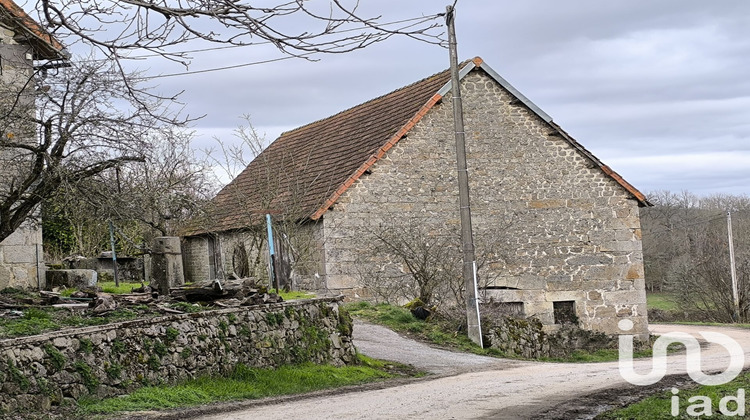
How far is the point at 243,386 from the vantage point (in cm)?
1216

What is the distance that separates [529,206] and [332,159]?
5.67 metres

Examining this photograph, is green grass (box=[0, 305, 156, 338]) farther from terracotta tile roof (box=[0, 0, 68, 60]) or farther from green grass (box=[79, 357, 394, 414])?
terracotta tile roof (box=[0, 0, 68, 60])

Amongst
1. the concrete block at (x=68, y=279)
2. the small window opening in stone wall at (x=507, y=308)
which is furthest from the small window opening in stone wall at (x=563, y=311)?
the concrete block at (x=68, y=279)

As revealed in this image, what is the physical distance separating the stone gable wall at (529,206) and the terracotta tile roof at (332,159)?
0.32m

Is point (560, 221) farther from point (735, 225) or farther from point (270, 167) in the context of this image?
point (735, 225)

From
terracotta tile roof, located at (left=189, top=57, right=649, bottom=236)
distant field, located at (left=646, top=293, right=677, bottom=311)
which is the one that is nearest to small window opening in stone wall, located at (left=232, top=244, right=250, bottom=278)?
terracotta tile roof, located at (left=189, top=57, right=649, bottom=236)

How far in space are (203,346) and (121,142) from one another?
2.88m

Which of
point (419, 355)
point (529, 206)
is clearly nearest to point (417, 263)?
point (529, 206)

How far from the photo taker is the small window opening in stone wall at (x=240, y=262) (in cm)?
2647

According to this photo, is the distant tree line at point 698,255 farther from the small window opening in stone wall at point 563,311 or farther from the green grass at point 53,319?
the green grass at point 53,319

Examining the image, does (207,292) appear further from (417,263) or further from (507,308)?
(507,308)

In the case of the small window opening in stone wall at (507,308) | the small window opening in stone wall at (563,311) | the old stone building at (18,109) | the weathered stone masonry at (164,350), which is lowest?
the small window opening in stone wall at (563,311)

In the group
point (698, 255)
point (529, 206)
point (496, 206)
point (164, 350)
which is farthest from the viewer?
point (698, 255)

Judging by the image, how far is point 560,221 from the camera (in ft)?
80.5
